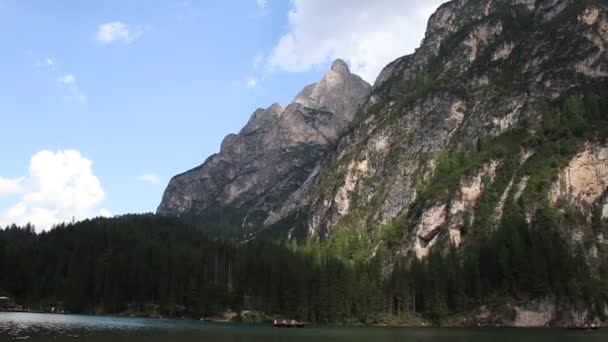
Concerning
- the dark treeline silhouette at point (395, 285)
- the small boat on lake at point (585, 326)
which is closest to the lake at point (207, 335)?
the small boat on lake at point (585, 326)

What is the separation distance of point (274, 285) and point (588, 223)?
99.1m

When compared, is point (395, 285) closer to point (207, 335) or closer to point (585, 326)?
point (585, 326)

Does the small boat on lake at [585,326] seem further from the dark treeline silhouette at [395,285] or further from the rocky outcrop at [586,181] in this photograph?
the rocky outcrop at [586,181]

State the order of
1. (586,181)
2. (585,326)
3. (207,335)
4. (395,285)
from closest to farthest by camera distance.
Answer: (207,335) < (585,326) < (395,285) < (586,181)

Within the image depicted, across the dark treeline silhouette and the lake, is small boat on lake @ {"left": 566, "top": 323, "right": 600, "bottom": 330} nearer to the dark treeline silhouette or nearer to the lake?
the dark treeline silhouette

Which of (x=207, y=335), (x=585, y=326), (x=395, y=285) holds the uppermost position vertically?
(x=395, y=285)

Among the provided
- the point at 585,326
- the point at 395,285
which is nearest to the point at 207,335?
the point at 395,285

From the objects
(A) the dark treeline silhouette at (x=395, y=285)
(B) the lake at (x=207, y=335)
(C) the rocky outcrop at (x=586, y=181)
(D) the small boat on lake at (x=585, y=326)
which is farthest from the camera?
(C) the rocky outcrop at (x=586, y=181)

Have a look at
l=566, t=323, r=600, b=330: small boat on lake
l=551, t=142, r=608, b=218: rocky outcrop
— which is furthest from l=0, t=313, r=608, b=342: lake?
l=551, t=142, r=608, b=218: rocky outcrop

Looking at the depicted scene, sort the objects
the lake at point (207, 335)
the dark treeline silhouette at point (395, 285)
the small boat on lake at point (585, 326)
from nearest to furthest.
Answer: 1. the lake at point (207, 335)
2. the small boat on lake at point (585, 326)
3. the dark treeline silhouette at point (395, 285)

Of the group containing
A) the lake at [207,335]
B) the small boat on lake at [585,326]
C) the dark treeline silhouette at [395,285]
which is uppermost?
the dark treeline silhouette at [395,285]

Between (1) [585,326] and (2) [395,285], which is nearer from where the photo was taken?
(1) [585,326]

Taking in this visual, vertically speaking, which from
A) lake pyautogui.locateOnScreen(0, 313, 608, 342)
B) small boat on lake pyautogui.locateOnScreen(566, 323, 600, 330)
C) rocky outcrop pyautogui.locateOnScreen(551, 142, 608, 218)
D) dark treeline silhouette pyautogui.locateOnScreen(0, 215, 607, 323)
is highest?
rocky outcrop pyautogui.locateOnScreen(551, 142, 608, 218)

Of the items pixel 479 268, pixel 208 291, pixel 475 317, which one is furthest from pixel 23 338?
pixel 479 268
